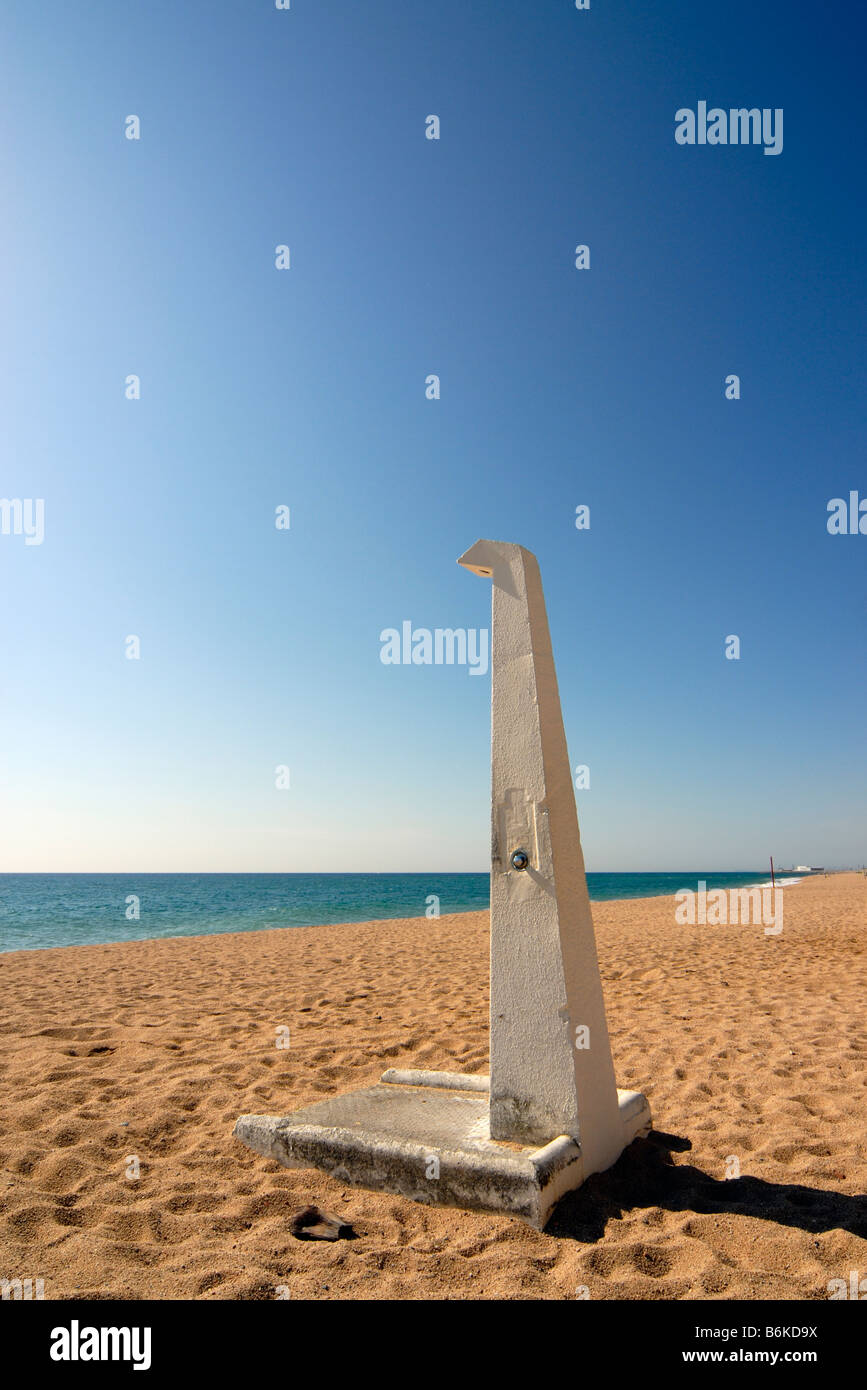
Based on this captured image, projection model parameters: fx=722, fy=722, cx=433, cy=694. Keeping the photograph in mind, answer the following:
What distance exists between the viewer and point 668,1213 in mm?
3143

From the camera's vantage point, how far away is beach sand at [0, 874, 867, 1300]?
2.68 metres

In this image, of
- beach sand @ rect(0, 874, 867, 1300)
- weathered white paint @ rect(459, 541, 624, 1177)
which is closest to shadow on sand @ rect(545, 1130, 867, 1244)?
beach sand @ rect(0, 874, 867, 1300)

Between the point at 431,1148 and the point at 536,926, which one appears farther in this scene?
the point at 536,926

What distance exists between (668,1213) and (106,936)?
75.0 feet

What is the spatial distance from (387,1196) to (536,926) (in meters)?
1.40

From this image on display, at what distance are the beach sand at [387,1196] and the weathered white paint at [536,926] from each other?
14.6 inches

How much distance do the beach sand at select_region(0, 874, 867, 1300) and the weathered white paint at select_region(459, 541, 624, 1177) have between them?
14.6 inches

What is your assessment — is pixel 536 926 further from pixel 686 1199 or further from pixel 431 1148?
pixel 686 1199

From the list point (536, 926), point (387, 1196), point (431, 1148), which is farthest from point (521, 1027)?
point (387, 1196)

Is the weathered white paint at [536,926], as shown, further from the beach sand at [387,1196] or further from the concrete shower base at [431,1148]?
the beach sand at [387,1196]

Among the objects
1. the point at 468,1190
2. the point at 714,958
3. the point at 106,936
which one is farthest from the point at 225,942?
the point at 468,1190

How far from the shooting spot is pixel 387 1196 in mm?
3342
